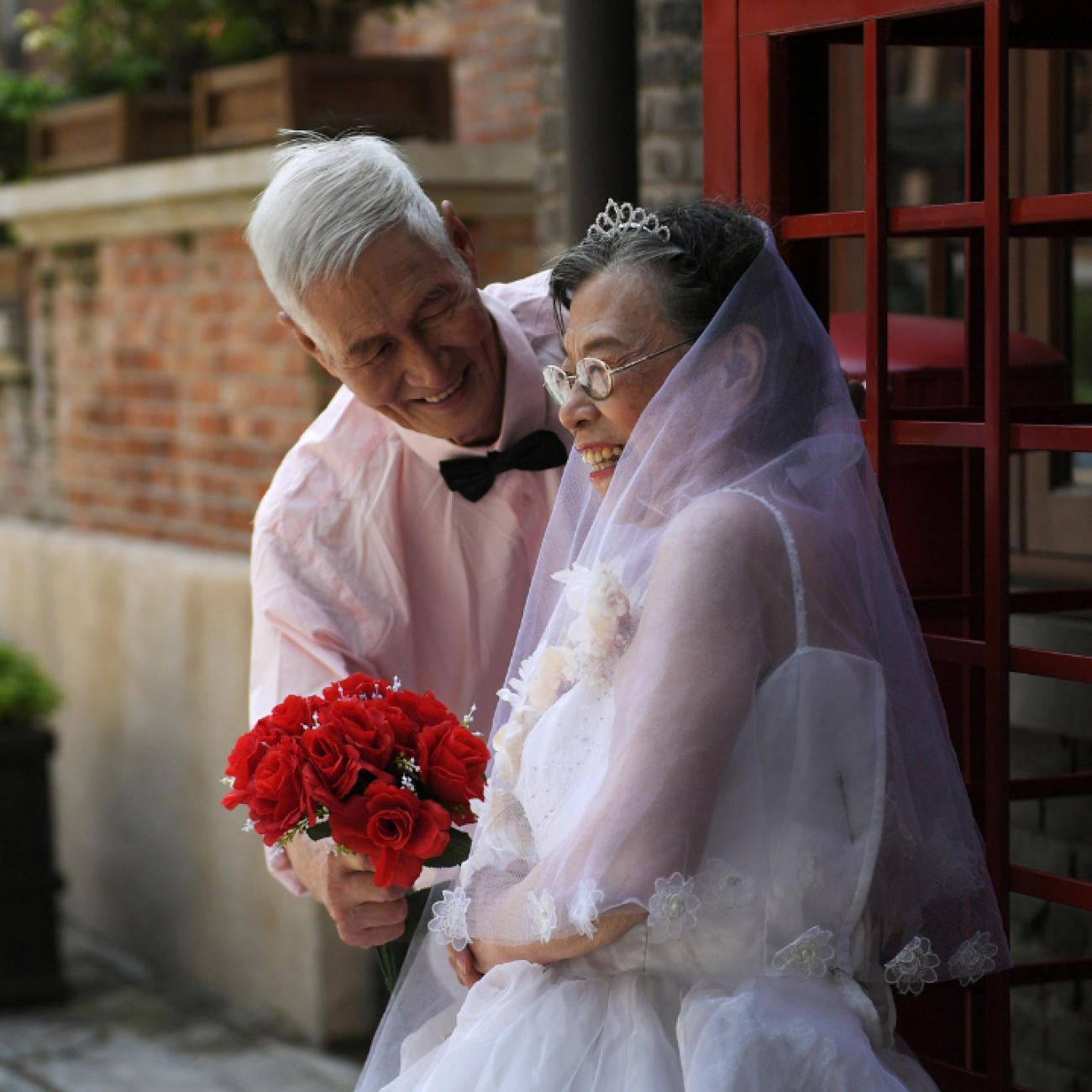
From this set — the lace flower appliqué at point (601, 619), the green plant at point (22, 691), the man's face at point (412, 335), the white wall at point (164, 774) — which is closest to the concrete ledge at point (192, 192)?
the white wall at point (164, 774)

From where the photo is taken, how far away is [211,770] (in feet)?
18.0

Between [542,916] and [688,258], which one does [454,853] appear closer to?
[542,916]

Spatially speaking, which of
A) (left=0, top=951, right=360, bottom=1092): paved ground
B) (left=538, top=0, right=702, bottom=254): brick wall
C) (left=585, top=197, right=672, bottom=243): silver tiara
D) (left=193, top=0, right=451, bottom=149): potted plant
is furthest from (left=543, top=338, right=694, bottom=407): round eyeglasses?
(left=0, top=951, right=360, bottom=1092): paved ground

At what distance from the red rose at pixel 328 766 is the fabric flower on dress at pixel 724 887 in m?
0.48

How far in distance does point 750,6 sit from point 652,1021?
144 centimetres

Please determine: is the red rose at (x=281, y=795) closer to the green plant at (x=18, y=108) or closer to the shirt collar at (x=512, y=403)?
the shirt collar at (x=512, y=403)

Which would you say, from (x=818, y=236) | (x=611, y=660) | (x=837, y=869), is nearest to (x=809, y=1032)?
(x=837, y=869)

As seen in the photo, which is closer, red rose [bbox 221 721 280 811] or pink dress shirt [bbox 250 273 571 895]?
red rose [bbox 221 721 280 811]

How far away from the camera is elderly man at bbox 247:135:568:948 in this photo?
2.48m

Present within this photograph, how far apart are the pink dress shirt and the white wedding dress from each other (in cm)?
93

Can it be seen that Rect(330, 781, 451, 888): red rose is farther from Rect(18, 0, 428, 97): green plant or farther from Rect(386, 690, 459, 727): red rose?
Rect(18, 0, 428, 97): green plant

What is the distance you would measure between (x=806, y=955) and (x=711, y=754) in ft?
0.88

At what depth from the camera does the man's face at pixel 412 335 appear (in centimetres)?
249

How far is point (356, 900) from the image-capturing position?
2301 millimetres
